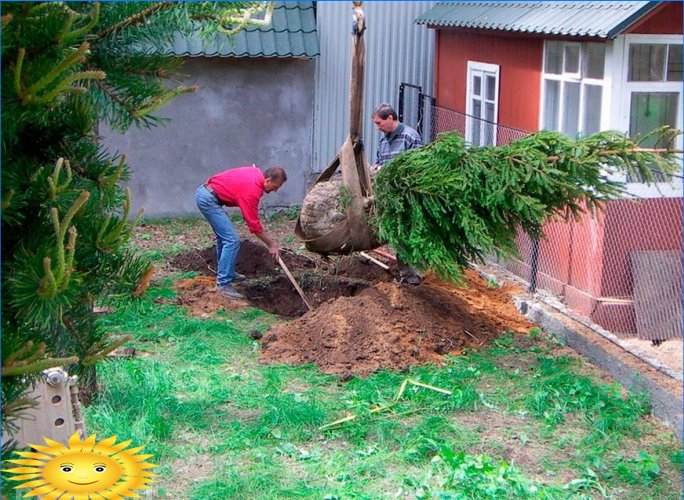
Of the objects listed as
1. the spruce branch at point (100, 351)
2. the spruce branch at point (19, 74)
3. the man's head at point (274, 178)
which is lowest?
the man's head at point (274, 178)

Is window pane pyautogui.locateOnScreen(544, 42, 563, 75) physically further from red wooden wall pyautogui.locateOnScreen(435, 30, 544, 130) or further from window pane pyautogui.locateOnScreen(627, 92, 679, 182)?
window pane pyautogui.locateOnScreen(627, 92, 679, 182)

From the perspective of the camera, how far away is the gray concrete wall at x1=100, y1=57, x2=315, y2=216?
45.9 feet

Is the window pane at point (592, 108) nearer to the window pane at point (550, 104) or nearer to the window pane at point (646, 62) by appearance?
the window pane at point (646, 62)

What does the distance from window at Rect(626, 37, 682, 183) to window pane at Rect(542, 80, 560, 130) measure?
57.2 inches

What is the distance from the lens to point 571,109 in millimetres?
10648

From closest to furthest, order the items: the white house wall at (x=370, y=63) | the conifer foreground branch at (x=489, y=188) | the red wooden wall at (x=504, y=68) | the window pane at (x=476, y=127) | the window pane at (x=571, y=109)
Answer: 1. the conifer foreground branch at (x=489, y=188)
2. the window pane at (x=571, y=109)
3. the red wooden wall at (x=504, y=68)
4. the window pane at (x=476, y=127)
5. the white house wall at (x=370, y=63)

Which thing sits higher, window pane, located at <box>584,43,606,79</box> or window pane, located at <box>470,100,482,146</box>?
window pane, located at <box>584,43,606,79</box>

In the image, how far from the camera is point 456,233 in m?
7.56

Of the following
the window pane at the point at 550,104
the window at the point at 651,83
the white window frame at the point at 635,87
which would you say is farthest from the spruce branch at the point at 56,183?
the window pane at the point at 550,104

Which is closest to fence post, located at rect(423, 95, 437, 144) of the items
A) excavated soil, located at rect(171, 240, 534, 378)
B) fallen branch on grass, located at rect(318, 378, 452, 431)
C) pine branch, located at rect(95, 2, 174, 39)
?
excavated soil, located at rect(171, 240, 534, 378)

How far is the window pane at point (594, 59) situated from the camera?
9914mm

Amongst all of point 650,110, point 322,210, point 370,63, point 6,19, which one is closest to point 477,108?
point 370,63

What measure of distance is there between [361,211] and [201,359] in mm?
1931

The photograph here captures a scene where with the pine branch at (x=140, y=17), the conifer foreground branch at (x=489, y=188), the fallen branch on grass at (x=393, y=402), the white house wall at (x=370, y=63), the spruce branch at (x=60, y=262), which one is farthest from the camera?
the white house wall at (x=370, y=63)
